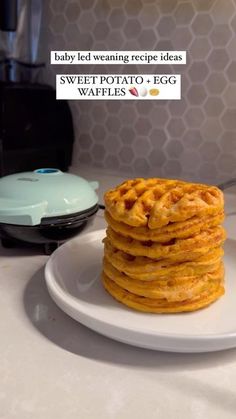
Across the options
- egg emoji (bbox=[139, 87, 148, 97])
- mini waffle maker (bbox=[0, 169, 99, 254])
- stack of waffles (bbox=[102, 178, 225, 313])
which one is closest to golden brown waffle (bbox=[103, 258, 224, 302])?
stack of waffles (bbox=[102, 178, 225, 313])

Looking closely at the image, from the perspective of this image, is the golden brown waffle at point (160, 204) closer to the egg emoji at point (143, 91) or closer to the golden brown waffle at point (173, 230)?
the golden brown waffle at point (173, 230)

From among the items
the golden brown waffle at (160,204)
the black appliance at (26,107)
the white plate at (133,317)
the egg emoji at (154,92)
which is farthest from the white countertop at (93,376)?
the egg emoji at (154,92)

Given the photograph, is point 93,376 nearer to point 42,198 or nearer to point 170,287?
point 170,287

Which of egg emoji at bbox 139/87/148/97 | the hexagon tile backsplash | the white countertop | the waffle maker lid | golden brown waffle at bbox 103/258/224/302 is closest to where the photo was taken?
the white countertop

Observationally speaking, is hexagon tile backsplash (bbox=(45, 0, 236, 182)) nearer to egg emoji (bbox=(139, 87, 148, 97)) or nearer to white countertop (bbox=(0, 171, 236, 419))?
egg emoji (bbox=(139, 87, 148, 97))

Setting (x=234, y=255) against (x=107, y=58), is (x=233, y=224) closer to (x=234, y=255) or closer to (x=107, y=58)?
(x=234, y=255)

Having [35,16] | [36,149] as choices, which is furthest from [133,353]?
[35,16]
